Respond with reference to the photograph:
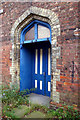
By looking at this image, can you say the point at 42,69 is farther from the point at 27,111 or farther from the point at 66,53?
the point at 27,111

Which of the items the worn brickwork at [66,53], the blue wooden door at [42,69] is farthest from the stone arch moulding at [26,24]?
the blue wooden door at [42,69]

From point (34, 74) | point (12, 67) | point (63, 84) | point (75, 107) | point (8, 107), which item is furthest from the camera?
point (34, 74)

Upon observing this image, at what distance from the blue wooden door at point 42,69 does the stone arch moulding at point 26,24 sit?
877 millimetres

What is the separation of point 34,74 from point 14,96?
145cm

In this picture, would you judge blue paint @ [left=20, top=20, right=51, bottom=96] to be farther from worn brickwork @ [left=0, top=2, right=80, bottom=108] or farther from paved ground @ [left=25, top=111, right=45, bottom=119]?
paved ground @ [left=25, top=111, right=45, bottom=119]

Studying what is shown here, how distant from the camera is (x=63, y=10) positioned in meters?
3.32

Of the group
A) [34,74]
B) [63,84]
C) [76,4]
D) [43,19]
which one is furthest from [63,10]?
[34,74]

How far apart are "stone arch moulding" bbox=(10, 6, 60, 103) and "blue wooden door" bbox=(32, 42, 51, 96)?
0.88 m

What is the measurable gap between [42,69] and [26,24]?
7.15ft

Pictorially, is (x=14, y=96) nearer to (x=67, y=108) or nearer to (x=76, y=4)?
(x=67, y=108)

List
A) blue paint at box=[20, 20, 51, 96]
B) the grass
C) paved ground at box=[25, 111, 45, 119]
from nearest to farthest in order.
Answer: the grass → paved ground at box=[25, 111, 45, 119] → blue paint at box=[20, 20, 51, 96]

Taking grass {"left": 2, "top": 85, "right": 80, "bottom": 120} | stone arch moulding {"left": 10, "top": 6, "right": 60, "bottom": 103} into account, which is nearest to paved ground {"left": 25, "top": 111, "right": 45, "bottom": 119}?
grass {"left": 2, "top": 85, "right": 80, "bottom": 120}

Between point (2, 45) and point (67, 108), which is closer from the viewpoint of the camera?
point (67, 108)

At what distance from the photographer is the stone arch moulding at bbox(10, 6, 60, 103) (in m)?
3.44
